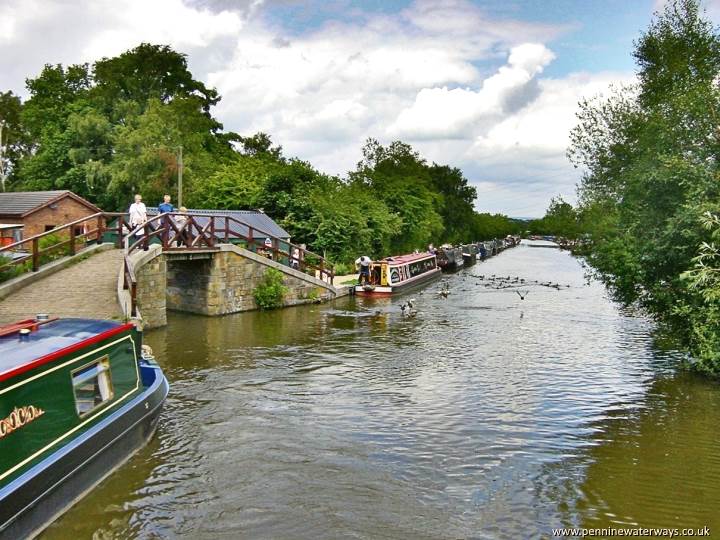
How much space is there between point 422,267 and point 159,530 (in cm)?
3213

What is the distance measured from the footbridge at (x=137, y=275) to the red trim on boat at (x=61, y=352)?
5266 millimetres

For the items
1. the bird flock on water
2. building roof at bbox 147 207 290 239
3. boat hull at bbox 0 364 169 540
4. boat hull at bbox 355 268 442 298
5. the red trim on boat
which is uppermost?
building roof at bbox 147 207 290 239

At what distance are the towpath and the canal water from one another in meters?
2.11

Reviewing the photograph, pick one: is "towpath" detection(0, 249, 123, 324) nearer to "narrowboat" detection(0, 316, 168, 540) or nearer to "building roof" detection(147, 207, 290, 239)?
"narrowboat" detection(0, 316, 168, 540)

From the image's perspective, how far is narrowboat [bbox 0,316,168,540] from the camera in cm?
621

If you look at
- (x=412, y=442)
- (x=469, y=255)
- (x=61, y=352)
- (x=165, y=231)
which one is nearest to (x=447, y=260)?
(x=469, y=255)

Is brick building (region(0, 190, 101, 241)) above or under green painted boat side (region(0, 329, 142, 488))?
above

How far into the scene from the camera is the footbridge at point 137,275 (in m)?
14.6

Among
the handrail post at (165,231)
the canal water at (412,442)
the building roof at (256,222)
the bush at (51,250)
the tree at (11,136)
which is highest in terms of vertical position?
the tree at (11,136)

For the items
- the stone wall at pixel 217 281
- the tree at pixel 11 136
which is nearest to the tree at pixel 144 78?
the tree at pixel 11 136

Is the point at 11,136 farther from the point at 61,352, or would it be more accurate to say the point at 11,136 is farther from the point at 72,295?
the point at 61,352

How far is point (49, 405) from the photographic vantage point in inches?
271

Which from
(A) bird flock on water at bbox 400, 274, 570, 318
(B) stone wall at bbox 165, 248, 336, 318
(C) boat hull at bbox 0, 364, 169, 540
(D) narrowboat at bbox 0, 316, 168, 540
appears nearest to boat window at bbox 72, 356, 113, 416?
(D) narrowboat at bbox 0, 316, 168, 540

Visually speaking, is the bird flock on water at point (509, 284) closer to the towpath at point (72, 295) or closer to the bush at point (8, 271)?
the towpath at point (72, 295)
